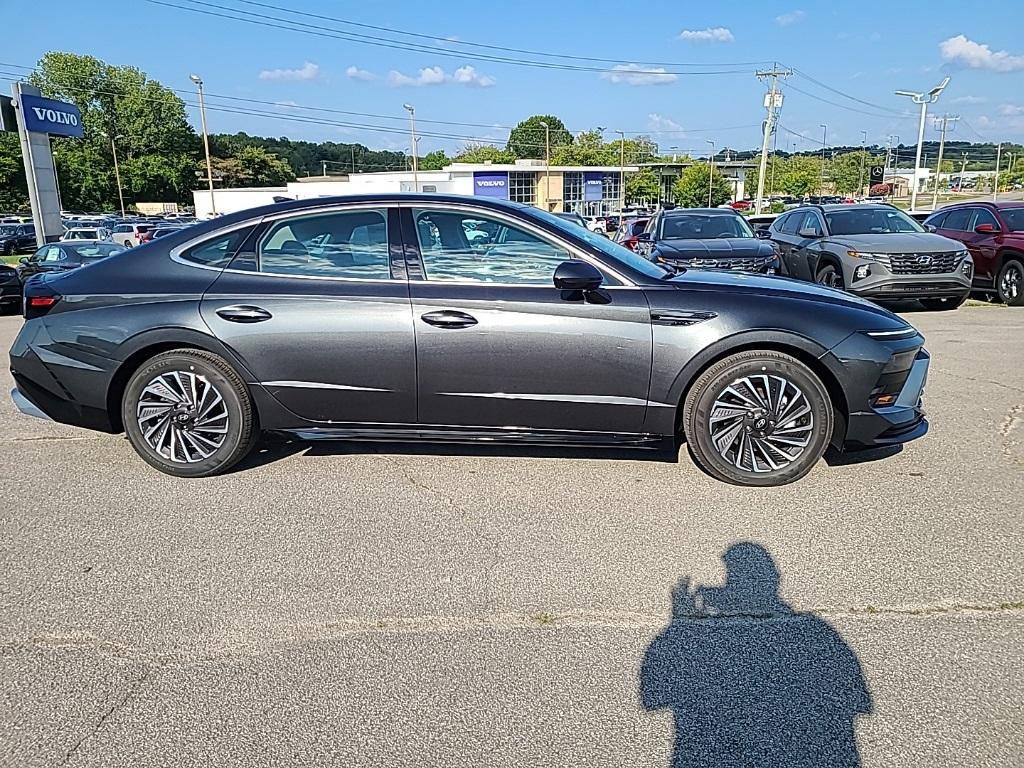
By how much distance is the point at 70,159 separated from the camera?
7738 cm

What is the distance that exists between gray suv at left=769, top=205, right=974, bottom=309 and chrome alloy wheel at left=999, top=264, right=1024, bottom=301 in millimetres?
857

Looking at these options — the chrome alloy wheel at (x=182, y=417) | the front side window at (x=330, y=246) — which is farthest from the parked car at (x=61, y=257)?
the front side window at (x=330, y=246)

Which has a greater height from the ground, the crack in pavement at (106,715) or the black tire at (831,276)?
the black tire at (831,276)

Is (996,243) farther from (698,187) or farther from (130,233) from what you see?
(698,187)

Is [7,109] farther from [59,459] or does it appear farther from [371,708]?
[371,708]

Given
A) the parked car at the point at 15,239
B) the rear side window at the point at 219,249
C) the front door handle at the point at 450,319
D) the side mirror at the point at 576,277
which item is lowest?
the parked car at the point at 15,239

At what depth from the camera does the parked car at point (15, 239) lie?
37606 millimetres

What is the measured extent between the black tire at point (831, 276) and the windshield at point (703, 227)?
1211 millimetres

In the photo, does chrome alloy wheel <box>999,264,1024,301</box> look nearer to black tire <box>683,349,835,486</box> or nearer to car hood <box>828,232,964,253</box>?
car hood <box>828,232,964,253</box>

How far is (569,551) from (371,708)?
4.31 feet

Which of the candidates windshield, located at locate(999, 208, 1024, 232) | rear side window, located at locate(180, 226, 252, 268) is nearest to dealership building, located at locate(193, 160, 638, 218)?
windshield, located at locate(999, 208, 1024, 232)

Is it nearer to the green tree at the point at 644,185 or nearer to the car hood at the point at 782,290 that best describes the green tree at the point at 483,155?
the green tree at the point at 644,185

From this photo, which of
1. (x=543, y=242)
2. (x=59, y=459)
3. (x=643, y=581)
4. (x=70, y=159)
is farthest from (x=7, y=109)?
(x=70, y=159)

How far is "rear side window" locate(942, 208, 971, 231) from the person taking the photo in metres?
13.0
